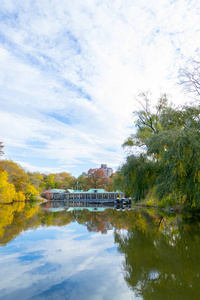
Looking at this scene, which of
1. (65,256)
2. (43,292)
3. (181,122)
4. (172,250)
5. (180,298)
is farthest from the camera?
(181,122)

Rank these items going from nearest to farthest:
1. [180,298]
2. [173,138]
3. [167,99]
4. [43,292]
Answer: [180,298]
[43,292]
[173,138]
[167,99]

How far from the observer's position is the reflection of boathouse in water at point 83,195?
5469 centimetres

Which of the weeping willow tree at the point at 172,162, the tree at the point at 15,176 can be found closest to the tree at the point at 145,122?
the weeping willow tree at the point at 172,162

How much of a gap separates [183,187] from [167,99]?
1207cm

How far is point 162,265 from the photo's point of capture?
514 centimetres

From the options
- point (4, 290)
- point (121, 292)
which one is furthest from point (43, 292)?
point (121, 292)

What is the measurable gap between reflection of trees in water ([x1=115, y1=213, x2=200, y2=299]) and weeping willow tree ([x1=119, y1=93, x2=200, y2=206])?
196cm

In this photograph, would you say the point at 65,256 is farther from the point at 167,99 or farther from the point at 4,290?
the point at 167,99

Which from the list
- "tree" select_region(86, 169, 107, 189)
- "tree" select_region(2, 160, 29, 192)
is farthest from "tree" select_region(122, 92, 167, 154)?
"tree" select_region(86, 169, 107, 189)

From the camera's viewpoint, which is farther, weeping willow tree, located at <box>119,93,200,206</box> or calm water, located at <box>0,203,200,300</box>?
weeping willow tree, located at <box>119,93,200,206</box>

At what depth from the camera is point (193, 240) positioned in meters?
7.66

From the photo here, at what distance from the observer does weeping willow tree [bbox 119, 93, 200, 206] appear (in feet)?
26.8

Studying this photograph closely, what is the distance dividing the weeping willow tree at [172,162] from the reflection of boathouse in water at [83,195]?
41934 mm

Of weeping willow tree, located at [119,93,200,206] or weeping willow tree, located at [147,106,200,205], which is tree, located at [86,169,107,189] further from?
weeping willow tree, located at [147,106,200,205]
